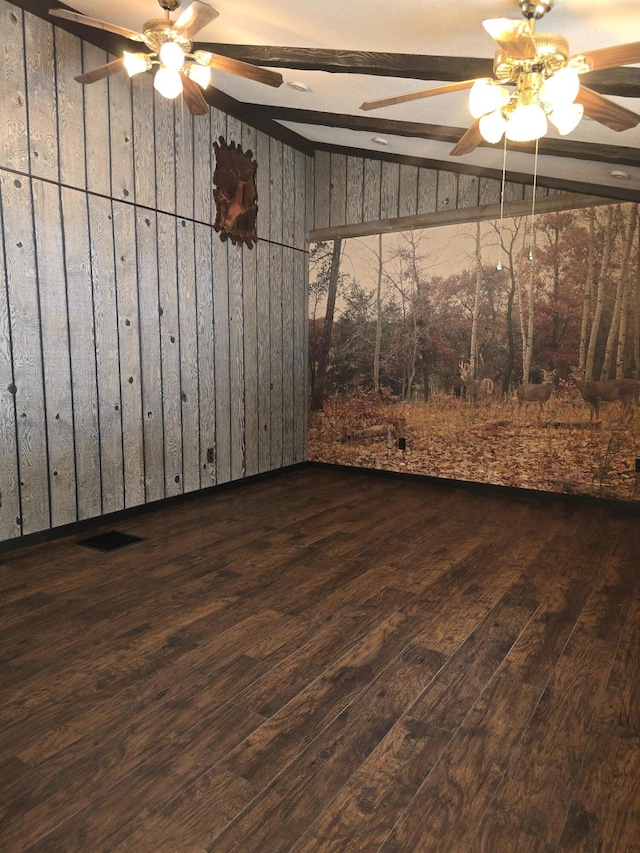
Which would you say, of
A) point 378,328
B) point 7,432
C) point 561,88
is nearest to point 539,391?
point 378,328

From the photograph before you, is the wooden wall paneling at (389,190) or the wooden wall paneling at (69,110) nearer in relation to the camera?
the wooden wall paneling at (69,110)

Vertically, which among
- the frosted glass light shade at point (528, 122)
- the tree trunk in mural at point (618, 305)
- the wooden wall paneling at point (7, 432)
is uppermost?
the frosted glass light shade at point (528, 122)

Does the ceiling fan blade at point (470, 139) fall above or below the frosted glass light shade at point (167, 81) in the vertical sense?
below

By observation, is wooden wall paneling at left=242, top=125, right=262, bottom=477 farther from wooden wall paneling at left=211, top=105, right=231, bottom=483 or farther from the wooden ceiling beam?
the wooden ceiling beam

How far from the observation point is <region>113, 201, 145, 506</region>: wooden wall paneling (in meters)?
4.14

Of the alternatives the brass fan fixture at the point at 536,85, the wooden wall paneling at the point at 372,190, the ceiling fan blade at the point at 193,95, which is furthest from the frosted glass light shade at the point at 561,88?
the wooden wall paneling at the point at 372,190


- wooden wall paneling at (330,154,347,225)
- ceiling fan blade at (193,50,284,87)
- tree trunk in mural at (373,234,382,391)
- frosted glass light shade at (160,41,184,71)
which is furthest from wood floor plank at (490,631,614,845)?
wooden wall paneling at (330,154,347,225)

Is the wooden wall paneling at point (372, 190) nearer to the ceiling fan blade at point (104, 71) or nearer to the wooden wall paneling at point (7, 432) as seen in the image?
the ceiling fan blade at point (104, 71)

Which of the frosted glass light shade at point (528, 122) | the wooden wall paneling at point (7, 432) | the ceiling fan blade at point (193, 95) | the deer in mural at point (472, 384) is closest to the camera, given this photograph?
the frosted glass light shade at point (528, 122)

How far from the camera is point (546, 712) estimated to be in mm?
2062

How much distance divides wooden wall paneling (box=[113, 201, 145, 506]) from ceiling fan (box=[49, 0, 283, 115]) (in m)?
1.18

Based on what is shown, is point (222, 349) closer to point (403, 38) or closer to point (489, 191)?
point (489, 191)

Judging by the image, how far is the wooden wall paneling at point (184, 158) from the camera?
177 inches

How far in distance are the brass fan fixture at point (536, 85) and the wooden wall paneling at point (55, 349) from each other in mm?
2298
